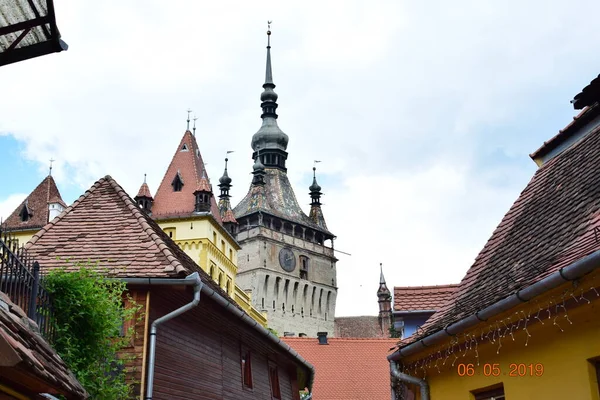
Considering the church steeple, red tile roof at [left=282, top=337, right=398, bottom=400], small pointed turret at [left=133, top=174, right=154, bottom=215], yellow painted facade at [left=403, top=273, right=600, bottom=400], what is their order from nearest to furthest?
1. yellow painted facade at [left=403, top=273, right=600, bottom=400]
2. red tile roof at [left=282, top=337, right=398, bottom=400]
3. small pointed turret at [left=133, top=174, right=154, bottom=215]
4. the church steeple

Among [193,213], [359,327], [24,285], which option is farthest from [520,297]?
[359,327]

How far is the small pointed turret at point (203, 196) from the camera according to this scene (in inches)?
2126

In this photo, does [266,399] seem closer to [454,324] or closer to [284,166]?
[454,324]

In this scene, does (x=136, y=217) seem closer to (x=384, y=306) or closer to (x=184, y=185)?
(x=184, y=185)

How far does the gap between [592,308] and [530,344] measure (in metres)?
1.15

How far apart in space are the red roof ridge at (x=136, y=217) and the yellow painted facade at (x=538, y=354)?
13.9ft

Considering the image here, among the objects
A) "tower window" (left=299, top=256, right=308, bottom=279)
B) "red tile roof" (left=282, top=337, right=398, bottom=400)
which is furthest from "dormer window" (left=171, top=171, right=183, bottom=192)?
"tower window" (left=299, top=256, right=308, bottom=279)

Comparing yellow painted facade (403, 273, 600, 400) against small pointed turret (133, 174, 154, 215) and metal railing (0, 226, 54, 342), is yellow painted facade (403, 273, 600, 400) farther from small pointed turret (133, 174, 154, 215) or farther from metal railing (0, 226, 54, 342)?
small pointed turret (133, 174, 154, 215)

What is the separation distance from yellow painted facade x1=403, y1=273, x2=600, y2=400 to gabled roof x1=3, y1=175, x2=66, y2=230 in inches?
1662


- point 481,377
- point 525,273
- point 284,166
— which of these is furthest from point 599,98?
point 284,166

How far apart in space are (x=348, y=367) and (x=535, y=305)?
25.8 m

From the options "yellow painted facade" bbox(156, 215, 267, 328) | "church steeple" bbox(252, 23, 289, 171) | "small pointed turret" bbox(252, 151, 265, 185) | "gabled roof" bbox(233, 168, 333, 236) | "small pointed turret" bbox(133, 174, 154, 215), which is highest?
"church steeple" bbox(252, 23, 289, 171)

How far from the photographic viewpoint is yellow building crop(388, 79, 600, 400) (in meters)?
6.29

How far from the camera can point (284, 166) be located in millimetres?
91062
